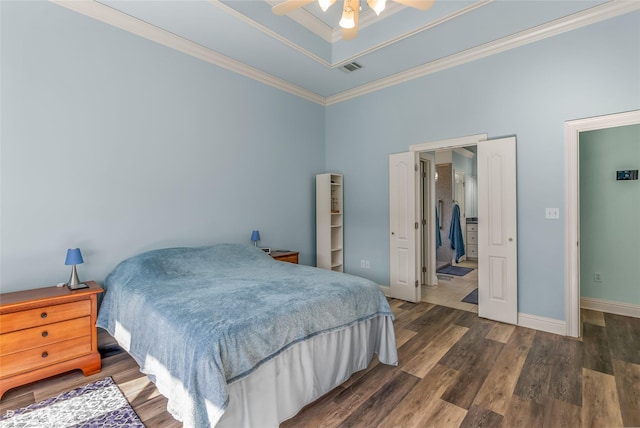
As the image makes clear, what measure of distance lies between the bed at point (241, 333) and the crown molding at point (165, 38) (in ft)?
7.41

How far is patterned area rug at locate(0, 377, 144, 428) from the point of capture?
1.84m

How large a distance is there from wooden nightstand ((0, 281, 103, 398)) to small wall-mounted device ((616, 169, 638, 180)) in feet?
18.1

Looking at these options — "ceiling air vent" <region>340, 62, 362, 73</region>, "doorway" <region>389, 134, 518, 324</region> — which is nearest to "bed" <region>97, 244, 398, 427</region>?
"doorway" <region>389, 134, 518, 324</region>

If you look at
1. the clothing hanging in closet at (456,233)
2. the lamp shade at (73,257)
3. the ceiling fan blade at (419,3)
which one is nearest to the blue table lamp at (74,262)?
the lamp shade at (73,257)

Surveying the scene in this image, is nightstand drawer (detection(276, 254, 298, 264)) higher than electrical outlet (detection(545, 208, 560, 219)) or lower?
lower

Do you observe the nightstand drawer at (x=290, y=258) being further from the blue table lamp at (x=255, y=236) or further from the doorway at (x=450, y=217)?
the doorway at (x=450, y=217)

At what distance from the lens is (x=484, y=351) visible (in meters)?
2.76

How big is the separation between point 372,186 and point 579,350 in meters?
2.97

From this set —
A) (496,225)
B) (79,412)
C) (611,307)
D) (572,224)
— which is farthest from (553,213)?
(79,412)

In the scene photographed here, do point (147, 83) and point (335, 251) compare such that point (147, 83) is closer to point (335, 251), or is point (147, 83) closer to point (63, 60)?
point (63, 60)

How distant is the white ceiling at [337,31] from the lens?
2.85 metres

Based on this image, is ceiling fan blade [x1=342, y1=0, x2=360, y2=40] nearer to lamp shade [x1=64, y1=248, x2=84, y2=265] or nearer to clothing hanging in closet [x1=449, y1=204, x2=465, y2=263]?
lamp shade [x1=64, y1=248, x2=84, y2=265]

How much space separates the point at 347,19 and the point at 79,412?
3233mm

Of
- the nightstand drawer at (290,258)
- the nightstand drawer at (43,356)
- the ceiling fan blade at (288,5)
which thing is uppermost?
the ceiling fan blade at (288,5)
